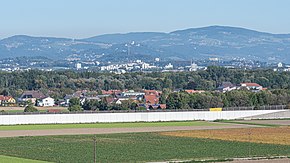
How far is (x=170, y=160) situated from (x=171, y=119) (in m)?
32.5

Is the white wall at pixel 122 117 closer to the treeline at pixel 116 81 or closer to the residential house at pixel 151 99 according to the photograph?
the residential house at pixel 151 99

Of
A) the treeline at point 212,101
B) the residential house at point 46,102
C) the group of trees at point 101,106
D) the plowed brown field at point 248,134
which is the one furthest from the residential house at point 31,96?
the plowed brown field at point 248,134

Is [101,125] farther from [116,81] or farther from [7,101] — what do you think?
[116,81]

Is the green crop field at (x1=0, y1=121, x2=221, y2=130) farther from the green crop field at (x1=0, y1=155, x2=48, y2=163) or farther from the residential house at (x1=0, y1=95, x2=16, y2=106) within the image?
the residential house at (x1=0, y1=95, x2=16, y2=106)

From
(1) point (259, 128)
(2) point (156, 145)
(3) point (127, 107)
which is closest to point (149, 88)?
(3) point (127, 107)

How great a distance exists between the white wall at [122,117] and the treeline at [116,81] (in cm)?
4661

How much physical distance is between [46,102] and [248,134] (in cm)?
5885

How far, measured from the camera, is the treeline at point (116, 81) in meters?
120

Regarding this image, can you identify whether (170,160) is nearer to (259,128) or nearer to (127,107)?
(259,128)

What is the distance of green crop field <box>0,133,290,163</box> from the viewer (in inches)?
1315

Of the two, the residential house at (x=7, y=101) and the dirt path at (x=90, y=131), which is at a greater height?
the dirt path at (x=90, y=131)

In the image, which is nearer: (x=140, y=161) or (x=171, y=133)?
(x=140, y=161)

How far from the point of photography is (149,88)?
417 feet

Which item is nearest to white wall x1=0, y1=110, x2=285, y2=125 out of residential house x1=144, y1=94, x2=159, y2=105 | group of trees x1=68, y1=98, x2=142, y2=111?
group of trees x1=68, y1=98, x2=142, y2=111
